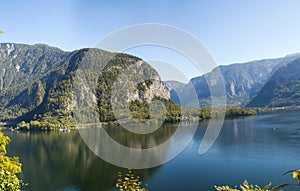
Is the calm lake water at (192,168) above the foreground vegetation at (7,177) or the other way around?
the other way around

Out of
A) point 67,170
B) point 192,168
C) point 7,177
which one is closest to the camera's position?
point 7,177

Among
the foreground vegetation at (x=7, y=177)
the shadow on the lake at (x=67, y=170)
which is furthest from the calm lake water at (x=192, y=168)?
the foreground vegetation at (x=7, y=177)

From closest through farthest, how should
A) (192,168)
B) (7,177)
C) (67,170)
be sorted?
(7,177) → (192,168) → (67,170)

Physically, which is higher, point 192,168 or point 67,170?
point 192,168

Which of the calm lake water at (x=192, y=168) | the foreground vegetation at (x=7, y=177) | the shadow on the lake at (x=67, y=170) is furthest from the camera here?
the shadow on the lake at (x=67, y=170)

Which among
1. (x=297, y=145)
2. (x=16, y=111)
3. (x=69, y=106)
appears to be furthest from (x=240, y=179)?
(x=16, y=111)

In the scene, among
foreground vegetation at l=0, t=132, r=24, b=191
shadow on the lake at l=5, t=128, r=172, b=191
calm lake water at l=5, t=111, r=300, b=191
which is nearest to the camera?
foreground vegetation at l=0, t=132, r=24, b=191

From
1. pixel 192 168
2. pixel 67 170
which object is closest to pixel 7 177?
pixel 192 168

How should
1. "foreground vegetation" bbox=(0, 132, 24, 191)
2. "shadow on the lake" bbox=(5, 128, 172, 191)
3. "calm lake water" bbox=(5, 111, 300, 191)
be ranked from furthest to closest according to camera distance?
1. "shadow on the lake" bbox=(5, 128, 172, 191)
2. "calm lake water" bbox=(5, 111, 300, 191)
3. "foreground vegetation" bbox=(0, 132, 24, 191)

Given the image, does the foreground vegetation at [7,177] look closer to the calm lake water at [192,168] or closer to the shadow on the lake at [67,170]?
the calm lake water at [192,168]

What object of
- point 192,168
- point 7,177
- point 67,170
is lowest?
point 67,170

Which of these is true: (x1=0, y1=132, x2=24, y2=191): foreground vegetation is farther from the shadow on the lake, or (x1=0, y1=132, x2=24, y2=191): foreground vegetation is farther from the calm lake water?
the shadow on the lake

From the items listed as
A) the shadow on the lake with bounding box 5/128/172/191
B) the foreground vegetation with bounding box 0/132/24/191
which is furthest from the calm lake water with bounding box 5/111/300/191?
the foreground vegetation with bounding box 0/132/24/191

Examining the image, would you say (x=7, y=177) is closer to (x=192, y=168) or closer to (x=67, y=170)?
(x=192, y=168)
